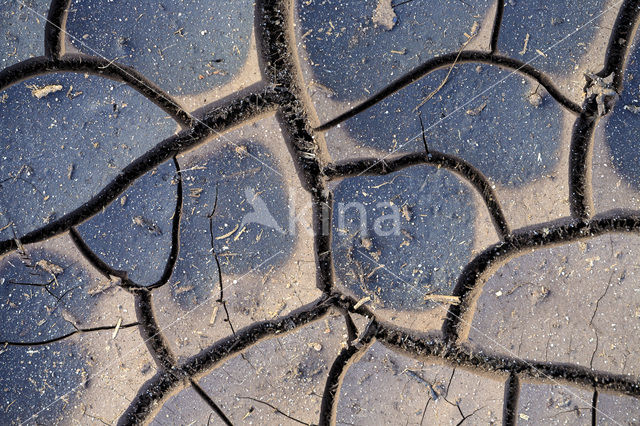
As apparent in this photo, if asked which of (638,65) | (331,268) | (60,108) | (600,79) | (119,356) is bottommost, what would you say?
(119,356)

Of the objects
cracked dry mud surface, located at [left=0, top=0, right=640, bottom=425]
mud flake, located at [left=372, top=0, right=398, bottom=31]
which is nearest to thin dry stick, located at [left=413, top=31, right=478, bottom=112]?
cracked dry mud surface, located at [left=0, top=0, right=640, bottom=425]

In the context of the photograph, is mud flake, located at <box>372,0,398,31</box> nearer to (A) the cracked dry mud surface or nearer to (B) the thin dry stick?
(A) the cracked dry mud surface

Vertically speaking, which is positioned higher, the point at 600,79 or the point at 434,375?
the point at 600,79

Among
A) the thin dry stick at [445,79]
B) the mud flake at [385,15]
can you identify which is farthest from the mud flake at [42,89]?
the thin dry stick at [445,79]

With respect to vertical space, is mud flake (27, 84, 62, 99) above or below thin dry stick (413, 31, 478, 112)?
below

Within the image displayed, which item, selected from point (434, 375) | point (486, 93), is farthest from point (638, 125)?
point (434, 375)

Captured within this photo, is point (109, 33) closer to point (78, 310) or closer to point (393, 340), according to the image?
point (78, 310)

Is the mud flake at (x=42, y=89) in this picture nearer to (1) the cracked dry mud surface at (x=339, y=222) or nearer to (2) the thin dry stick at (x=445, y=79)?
(1) the cracked dry mud surface at (x=339, y=222)
